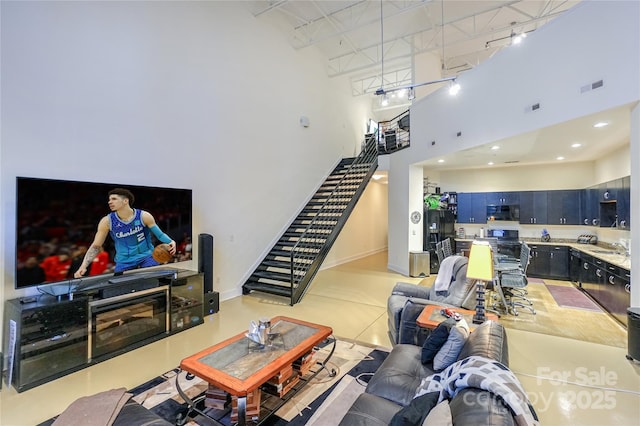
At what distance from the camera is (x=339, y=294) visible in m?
5.93

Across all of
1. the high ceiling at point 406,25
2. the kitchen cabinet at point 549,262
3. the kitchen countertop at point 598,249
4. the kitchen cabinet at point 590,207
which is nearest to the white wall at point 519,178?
the kitchen cabinet at point 590,207

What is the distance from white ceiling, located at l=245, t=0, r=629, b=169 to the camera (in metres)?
5.01

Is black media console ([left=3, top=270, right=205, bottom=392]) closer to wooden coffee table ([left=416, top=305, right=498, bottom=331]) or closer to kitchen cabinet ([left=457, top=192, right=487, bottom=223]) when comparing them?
wooden coffee table ([left=416, top=305, right=498, bottom=331])

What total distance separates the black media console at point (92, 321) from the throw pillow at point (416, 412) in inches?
131

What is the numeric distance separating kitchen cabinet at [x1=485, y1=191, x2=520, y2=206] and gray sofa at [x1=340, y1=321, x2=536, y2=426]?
257 inches

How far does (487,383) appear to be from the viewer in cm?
138

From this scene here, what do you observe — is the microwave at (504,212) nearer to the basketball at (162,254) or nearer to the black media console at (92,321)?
the black media console at (92,321)

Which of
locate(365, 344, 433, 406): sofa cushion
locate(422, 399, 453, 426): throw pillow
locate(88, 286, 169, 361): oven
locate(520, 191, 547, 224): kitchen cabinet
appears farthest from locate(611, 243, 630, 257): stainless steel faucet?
locate(88, 286, 169, 361): oven

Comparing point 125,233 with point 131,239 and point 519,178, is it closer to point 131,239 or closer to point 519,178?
point 131,239

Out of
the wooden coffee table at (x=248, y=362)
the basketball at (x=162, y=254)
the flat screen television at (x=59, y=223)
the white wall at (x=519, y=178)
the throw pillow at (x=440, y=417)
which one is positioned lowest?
the wooden coffee table at (x=248, y=362)

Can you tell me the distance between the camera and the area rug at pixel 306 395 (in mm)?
2361

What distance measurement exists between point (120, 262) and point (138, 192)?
0.93 metres

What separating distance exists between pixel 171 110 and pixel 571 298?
7.81 m

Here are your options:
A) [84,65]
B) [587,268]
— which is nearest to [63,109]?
[84,65]
